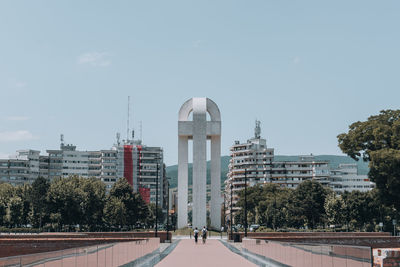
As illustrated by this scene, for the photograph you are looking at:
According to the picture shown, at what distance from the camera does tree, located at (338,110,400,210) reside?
49.1 m

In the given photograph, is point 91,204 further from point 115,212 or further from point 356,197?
point 356,197

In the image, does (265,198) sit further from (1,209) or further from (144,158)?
(144,158)

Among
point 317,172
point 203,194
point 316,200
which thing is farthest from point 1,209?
point 317,172

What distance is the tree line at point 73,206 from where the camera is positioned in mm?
77000

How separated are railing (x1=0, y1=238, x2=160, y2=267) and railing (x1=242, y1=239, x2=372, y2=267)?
21.7ft

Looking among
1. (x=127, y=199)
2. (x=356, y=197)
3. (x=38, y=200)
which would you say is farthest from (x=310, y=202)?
(x=38, y=200)

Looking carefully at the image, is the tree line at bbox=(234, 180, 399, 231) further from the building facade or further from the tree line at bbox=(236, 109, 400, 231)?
the building facade

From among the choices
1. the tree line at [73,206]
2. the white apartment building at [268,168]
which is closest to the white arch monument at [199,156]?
the tree line at [73,206]

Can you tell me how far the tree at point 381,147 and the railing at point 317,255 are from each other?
24.1 metres

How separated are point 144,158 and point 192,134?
341 ft

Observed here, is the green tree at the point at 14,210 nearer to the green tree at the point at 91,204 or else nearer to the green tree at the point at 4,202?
the green tree at the point at 4,202

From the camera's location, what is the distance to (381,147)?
178 feet

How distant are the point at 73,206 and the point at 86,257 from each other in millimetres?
61928

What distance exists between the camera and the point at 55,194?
7694cm
